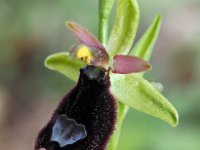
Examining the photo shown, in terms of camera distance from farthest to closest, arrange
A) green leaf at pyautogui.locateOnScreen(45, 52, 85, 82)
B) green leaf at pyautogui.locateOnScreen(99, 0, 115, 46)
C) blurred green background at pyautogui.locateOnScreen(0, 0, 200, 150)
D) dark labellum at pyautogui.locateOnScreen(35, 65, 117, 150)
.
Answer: blurred green background at pyautogui.locateOnScreen(0, 0, 200, 150)
green leaf at pyautogui.locateOnScreen(45, 52, 85, 82)
green leaf at pyautogui.locateOnScreen(99, 0, 115, 46)
dark labellum at pyautogui.locateOnScreen(35, 65, 117, 150)

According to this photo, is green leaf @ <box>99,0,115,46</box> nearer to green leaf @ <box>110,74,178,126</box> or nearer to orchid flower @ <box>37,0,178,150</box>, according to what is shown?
orchid flower @ <box>37,0,178,150</box>

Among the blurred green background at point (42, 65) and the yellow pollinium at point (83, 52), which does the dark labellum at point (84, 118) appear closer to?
the yellow pollinium at point (83, 52)

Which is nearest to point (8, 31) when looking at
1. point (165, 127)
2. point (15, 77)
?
point (15, 77)

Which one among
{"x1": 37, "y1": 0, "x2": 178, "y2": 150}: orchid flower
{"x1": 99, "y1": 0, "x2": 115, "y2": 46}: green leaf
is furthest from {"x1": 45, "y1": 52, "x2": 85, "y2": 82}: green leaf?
{"x1": 99, "y1": 0, "x2": 115, "y2": 46}: green leaf

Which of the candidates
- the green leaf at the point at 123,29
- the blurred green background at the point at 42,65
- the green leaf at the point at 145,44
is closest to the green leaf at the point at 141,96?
the green leaf at the point at 123,29

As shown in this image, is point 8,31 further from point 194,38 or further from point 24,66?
point 194,38
